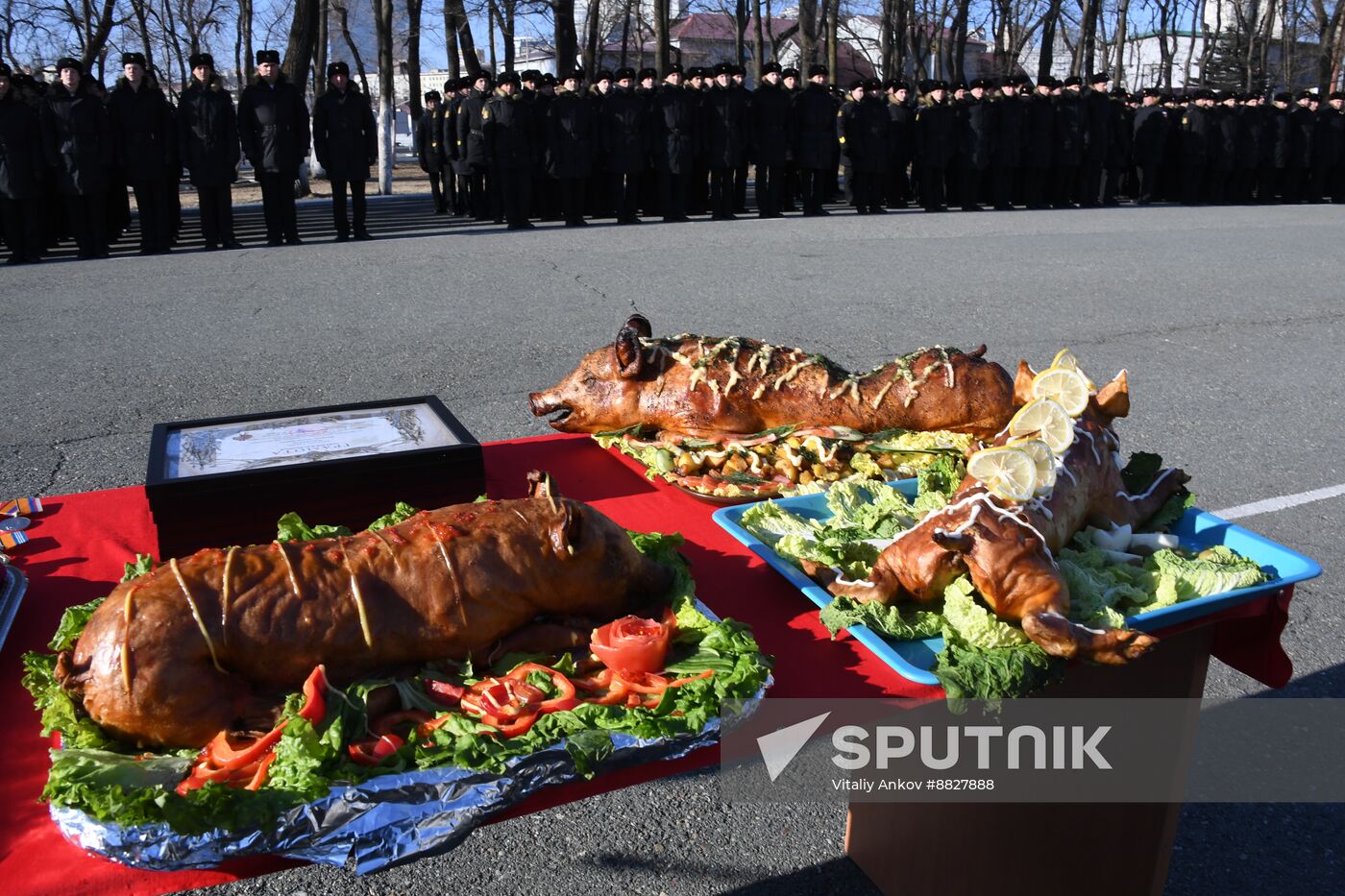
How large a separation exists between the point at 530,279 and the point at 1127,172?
16.3 m

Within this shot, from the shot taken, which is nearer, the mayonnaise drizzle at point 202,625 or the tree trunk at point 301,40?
the mayonnaise drizzle at point 202,625

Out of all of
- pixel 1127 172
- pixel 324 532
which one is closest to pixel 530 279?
pixel 324 532

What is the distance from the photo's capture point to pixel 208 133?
12312mm

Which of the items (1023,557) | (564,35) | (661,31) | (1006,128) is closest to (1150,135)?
(1006,128)

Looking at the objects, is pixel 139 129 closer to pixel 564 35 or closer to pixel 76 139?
pixel 76 139

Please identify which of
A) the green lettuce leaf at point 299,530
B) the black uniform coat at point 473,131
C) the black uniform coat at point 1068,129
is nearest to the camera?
the green lettuce leaf at point 299,530

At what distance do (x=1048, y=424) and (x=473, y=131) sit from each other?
46.7 ft

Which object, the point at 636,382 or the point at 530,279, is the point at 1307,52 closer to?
the point at 530,279

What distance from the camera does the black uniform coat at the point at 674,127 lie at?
15.6m

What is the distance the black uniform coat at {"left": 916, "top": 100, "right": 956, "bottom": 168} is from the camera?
17859mm

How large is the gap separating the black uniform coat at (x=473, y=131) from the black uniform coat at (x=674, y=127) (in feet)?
8.45

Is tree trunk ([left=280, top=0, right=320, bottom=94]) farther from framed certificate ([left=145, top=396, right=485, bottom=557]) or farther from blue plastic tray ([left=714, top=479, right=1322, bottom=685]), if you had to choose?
blue plastic tray ([left=714, top=479, right=1322, bottom=685])

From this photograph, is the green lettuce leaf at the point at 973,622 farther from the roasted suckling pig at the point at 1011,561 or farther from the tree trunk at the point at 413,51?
the tree trunk at the point at 413,51

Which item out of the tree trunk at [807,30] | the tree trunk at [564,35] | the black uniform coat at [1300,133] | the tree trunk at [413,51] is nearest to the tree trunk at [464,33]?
the tree trunk at [413,51]
